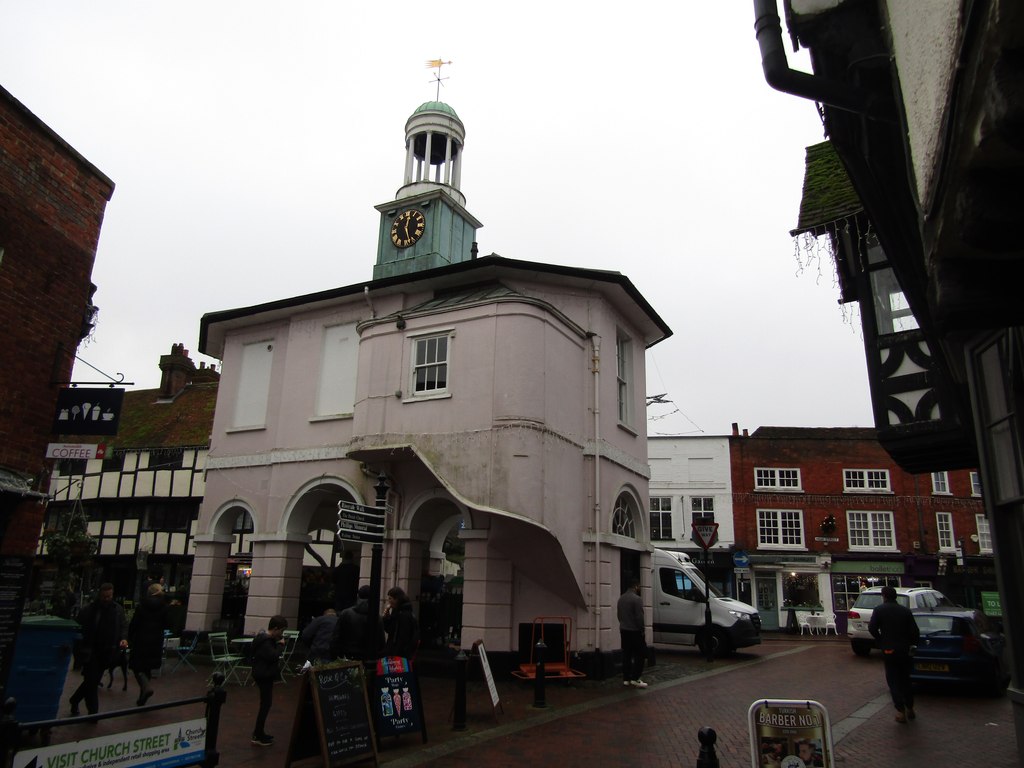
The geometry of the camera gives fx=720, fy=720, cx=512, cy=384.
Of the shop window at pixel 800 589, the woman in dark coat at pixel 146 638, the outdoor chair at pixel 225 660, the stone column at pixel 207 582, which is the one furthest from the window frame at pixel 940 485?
the woman in dark coat at pixel 146 638

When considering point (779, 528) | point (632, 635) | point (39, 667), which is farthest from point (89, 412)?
point (779, 528)

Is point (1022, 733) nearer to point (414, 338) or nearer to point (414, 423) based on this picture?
point (414, 423)

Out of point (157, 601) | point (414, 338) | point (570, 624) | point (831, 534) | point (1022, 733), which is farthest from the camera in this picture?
point (831, 534)

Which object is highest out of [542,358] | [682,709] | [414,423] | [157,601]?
[542,358]

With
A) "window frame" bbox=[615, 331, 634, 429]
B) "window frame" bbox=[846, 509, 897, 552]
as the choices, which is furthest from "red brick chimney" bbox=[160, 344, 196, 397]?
"window frame" bbox=[846, 509, 897, 552]

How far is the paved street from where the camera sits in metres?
8.07

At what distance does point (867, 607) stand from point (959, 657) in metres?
8.15

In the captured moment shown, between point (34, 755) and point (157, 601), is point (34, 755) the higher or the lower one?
the lower one

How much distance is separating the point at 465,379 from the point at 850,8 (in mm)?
9997

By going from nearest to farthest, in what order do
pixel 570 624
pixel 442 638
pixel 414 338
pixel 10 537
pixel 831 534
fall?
pixel 10 537 → pixel 570 624 → pixel 414 338 → pixel 442 638 → pixel 831 534

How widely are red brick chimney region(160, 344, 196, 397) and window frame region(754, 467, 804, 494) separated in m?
28.8

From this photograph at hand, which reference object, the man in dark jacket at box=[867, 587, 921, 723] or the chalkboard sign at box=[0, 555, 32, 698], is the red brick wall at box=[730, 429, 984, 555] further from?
the chalkboard sign at box=[0, 555, 32, 698]

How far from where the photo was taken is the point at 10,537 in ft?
29.7

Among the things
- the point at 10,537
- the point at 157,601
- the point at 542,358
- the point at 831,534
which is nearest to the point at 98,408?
the point at 10,537
